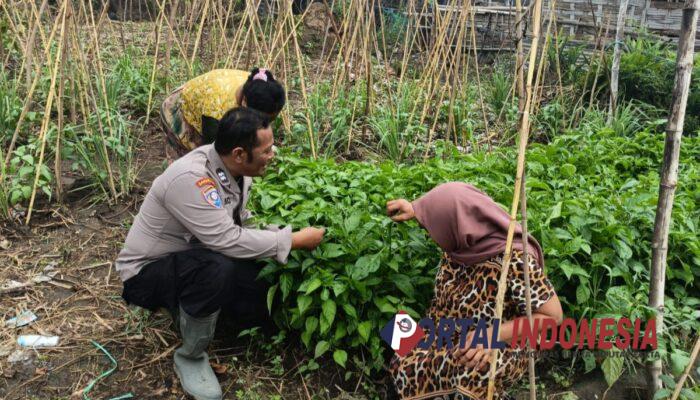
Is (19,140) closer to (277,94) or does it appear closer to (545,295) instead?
(277,94)

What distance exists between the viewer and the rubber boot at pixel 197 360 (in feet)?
7.86

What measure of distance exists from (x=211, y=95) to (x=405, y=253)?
1304 mm

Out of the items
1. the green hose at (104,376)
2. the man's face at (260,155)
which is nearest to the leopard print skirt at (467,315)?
the man's face at (260,155)

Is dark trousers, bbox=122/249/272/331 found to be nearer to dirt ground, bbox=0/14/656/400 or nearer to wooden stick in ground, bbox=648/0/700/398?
dirt ground, bbox=0/14/656/400

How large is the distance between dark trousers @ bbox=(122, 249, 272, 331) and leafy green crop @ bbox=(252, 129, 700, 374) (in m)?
0.10

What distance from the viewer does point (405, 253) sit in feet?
8.41

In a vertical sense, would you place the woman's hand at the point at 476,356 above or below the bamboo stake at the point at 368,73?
below

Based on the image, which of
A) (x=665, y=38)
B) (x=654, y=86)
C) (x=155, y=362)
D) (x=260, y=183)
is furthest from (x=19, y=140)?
(x=665, y=38)

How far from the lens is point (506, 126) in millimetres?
5164

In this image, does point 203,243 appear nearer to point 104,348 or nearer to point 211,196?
point 211,196

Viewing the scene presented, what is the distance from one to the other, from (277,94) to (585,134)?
2.38m

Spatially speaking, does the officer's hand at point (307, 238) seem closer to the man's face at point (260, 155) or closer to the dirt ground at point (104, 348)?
the man's face at point (260, 155)

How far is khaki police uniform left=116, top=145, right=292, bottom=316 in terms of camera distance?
2.28 metres

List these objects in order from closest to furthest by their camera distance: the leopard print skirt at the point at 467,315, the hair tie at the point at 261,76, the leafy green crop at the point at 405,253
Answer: the leopard print skirt at the point at 467,315
the leafy green crop at the point at 405,253
the hair tie at the point at 261,76
